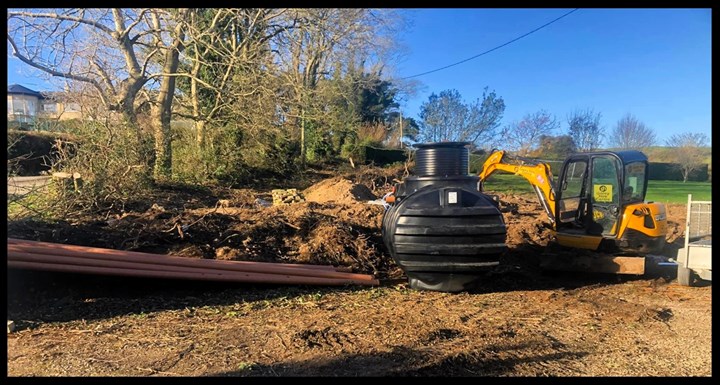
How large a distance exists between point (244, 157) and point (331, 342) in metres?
14.9

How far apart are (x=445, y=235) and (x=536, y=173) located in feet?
12.8

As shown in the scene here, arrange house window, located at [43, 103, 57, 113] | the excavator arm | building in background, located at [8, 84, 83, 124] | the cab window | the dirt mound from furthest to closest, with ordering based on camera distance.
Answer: the dirt mound < house window, located at [43, 103, 57, 113] < building in background, located at [8, 84, 83, 124] < the excavator arm < the cab window

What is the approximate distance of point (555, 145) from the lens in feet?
92.1

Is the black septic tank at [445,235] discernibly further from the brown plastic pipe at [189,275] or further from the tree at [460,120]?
the tree at [460,120]

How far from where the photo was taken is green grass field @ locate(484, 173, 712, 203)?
19609mm

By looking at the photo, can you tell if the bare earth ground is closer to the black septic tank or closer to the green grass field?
the black septic tank

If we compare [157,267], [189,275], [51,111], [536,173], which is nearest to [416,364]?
[189,275]

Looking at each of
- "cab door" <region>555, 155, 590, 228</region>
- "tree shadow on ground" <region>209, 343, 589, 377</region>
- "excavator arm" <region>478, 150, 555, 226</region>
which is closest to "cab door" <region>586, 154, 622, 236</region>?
"cab door" <region>555, 155, 590, 228</region>

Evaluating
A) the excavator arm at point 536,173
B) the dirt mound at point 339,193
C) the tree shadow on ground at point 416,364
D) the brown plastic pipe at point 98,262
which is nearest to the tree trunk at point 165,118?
the dirt mound at point 339,193

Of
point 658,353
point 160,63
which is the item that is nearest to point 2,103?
point 658,353

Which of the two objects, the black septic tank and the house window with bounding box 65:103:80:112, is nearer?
the black septic tank

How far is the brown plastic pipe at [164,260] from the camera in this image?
194 inches

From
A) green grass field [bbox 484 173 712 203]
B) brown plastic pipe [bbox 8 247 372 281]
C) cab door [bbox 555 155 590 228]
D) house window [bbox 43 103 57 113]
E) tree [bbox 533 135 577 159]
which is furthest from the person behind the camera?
tree [bbox 533 135 577 159]

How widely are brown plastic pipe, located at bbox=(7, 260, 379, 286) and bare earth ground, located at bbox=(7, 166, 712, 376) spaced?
12 centimetres
